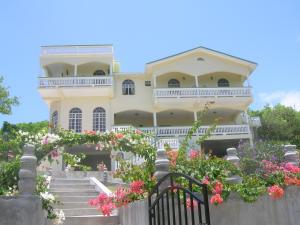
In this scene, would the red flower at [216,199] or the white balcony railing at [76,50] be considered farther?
the white balcony railing at [76,50]

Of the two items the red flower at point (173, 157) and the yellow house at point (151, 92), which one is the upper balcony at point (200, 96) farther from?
the red flower at point (173, 157)

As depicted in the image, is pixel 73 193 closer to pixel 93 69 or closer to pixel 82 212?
pixel 82 212

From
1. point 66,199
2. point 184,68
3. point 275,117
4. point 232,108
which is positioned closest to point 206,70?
point 184,68

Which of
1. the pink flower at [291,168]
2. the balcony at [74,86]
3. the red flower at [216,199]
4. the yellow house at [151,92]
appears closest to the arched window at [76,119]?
the yellow house at [151,92]

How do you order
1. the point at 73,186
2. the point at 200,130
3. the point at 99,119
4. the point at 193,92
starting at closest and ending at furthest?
the point at 73,186 < the point at 200,130 < the point at 99,119 < the point at 193,92

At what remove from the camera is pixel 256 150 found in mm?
16938

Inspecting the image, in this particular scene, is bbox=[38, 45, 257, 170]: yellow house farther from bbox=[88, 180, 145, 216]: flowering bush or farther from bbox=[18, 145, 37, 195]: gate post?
bbox=[18, 145, 37, 195]: gate post

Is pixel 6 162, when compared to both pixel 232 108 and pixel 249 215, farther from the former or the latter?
pixel 232 108

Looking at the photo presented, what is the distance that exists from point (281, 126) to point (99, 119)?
63.5 feet

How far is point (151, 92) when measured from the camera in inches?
1214

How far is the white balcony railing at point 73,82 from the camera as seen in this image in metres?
28.0

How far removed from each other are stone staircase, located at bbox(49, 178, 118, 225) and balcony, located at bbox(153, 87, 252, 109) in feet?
47.1

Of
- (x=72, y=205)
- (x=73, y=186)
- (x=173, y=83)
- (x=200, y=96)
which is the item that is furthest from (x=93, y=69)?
(x=72, y=205)

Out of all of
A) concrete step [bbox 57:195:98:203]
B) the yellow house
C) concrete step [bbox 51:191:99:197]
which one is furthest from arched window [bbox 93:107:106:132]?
concrete step [bbox 57:195:98:203]
